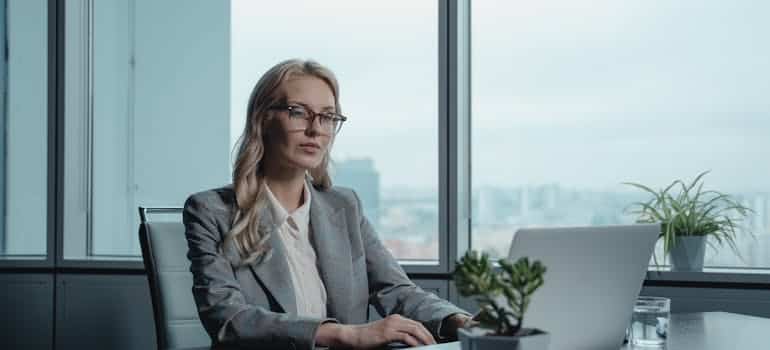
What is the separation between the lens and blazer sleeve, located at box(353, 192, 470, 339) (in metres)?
2.12

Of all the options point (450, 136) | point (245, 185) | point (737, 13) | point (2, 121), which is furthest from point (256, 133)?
point (2, 121)

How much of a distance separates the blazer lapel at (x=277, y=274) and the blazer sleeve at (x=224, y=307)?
8 cm

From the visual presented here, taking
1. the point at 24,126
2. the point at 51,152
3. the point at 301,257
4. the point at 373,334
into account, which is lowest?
the point at 373,334

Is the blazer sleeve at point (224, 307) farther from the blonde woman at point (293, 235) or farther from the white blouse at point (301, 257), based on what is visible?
the white blouse at point (301, 257)

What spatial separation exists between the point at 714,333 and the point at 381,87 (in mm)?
2112

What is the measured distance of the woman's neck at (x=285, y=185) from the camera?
7.59 ft

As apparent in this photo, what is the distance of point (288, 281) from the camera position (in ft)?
7.05

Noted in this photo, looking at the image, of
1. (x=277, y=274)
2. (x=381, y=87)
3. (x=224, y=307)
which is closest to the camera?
(x=224, y=307)

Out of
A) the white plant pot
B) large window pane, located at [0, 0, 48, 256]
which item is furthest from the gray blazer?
large window pane, located at [0, 0, 48, 256]

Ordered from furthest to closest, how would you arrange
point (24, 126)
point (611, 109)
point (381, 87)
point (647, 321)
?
point (24, 126)
point (381, 87)
point (611, 109)
point (647, 321)

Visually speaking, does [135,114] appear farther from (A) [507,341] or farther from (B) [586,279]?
(A) [507,341]

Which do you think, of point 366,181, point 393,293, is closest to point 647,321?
point 393,293

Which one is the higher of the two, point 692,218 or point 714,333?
point 692,218

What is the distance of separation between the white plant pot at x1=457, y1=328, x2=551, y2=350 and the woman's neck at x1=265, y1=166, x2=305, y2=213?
4.10 ft
